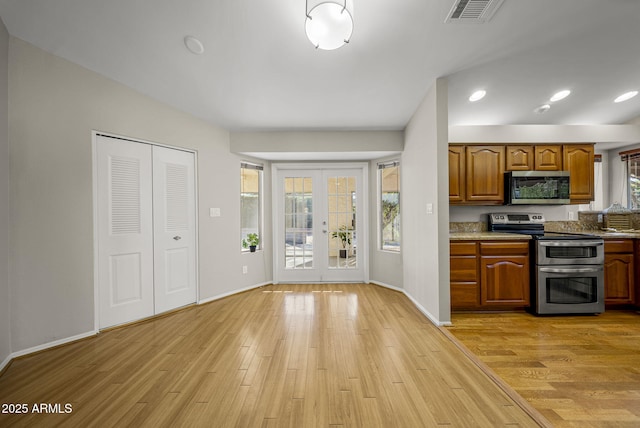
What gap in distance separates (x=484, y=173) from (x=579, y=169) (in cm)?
132

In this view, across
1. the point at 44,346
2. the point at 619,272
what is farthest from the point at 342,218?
the point at 44,346

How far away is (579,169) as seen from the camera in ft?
13.0

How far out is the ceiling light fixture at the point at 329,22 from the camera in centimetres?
189

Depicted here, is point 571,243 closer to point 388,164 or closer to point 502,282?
point 502,282

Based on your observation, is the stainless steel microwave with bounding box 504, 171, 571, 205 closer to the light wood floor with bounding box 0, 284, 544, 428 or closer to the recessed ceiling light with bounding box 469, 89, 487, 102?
the recessed ceiling light with bounding box 469, 89, 487, 102

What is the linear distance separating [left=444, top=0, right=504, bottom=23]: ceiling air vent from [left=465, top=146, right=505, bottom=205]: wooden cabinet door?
1.86 meters

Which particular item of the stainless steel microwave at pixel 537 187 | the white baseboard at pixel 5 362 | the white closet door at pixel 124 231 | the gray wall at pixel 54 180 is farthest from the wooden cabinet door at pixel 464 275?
the white baseboard at pixel 5 362

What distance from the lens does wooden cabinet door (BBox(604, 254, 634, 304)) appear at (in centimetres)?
349

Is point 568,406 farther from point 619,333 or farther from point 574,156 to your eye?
point 574,156

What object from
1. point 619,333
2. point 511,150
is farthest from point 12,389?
point 511,150

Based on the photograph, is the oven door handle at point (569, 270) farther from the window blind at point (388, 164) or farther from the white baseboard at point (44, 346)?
the white baseboard at point (44, 346)

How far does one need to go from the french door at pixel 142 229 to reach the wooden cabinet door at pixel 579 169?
5071mm

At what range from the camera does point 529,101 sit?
145 inches

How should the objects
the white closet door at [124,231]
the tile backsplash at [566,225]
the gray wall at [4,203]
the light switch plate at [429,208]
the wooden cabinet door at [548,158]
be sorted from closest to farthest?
the gray wall at [4,203] < the white closet door at [124,231] < the light switch plate at [429,208] < the wooden cabinet door at [548,158] < the tile backsplash at [566,225]
